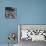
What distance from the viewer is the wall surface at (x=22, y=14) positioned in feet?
9.30

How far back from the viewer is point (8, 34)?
9.30ft

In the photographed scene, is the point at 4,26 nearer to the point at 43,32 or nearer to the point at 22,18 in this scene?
the point at 22,18

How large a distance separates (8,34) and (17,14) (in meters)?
0.48

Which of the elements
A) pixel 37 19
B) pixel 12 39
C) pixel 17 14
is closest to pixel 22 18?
pixel 17 14

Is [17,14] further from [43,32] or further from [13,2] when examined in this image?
[43,32]

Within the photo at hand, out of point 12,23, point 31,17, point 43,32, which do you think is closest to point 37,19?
point 31,17

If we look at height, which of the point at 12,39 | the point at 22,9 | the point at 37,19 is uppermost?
the point at 22,9

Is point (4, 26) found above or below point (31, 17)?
below

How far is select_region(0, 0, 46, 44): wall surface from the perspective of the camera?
284cm

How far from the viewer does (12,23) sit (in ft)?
9.36

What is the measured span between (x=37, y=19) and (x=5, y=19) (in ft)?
2.33

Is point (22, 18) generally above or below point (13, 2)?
below

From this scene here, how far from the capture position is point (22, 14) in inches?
113

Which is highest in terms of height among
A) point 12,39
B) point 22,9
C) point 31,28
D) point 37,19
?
point 22,9
